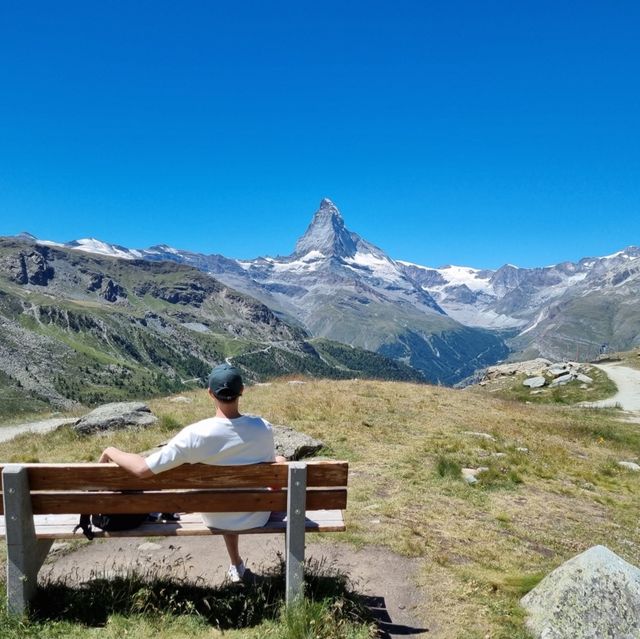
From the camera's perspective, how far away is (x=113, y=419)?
1906 centimetres

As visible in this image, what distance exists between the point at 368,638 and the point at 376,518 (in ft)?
15.3

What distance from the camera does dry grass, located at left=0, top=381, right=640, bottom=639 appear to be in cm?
815

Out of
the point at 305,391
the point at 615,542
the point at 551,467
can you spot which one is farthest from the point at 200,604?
the point at 305,391

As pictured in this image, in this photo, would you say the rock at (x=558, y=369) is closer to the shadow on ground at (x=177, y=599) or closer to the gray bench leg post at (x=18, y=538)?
the shadow on ground at (x=177, y=599)

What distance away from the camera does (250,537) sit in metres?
9.85

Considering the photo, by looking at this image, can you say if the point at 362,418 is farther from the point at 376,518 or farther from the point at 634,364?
the point at 634,364

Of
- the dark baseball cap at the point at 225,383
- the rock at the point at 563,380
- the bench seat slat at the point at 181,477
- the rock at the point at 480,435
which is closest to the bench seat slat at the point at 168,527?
the bench seat slat at the point at 181,477

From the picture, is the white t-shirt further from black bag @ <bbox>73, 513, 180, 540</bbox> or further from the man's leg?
black bag @ <bbox>73, 513, 180, 540</bbox>

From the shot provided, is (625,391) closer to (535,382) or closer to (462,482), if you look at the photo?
(535,382)

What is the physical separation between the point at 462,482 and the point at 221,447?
9205 millimetres

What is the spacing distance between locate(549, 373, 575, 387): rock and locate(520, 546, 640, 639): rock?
41.1m

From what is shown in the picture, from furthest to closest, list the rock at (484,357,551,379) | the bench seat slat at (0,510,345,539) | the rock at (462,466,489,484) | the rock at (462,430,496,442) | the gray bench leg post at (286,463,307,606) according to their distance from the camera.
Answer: the rock at (484,357,551,379) → the rock at (462,430,496,442) → the rock at (462,466,489,484) → the bench seat slat at (0,510,345,539) → the gray bench leg post at (286,463,307,606)

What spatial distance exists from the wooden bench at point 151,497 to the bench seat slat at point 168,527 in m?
0.01

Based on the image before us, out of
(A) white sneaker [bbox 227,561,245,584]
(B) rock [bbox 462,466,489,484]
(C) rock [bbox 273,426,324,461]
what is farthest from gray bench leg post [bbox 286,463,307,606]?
(B) rock [bbox 462,466,489,484]
